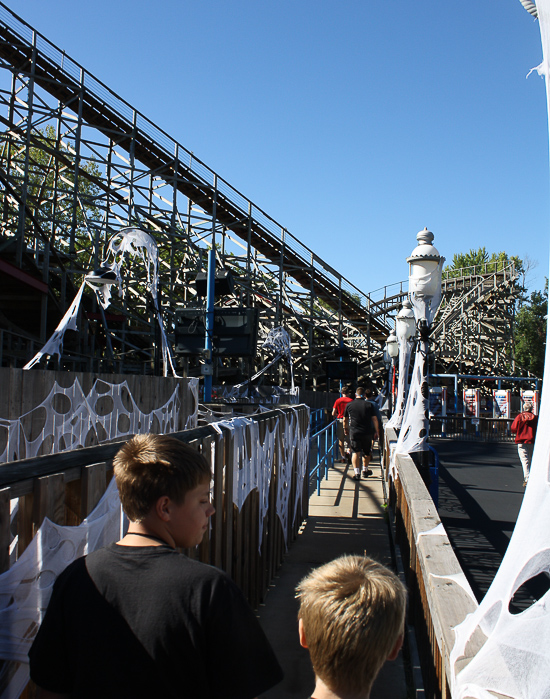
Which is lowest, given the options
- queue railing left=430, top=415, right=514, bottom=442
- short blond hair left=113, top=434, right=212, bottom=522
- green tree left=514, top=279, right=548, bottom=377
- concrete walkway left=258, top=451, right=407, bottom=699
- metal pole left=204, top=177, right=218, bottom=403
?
concrete walkway left=258, top=451, right=407, bottom=699

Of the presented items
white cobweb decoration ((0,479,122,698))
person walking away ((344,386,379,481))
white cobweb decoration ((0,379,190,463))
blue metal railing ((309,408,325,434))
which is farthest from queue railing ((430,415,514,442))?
white cobweb decoration ((0,479,122,698))

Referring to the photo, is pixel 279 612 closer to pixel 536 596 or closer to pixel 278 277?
pixel 536 596

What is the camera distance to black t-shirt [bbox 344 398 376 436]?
10883 mm

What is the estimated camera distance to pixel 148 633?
1.50m

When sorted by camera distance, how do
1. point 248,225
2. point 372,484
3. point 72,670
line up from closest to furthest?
point 72,670 → point 372,484 → point 248,225

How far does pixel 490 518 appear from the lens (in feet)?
25.0

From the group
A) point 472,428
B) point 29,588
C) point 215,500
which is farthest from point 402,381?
point 29,588

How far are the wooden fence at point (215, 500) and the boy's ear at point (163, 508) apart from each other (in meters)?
0.45

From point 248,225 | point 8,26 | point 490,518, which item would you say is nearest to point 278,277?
point 248,225

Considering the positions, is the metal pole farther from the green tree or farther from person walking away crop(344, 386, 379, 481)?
the green tree

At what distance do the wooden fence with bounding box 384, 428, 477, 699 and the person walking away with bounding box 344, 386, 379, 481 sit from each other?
6.21 metres

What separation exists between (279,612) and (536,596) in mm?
1882

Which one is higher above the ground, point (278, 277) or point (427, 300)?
point (278, 277)

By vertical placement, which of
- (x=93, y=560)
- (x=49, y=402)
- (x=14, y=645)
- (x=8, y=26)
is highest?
(x=8, y=26)
